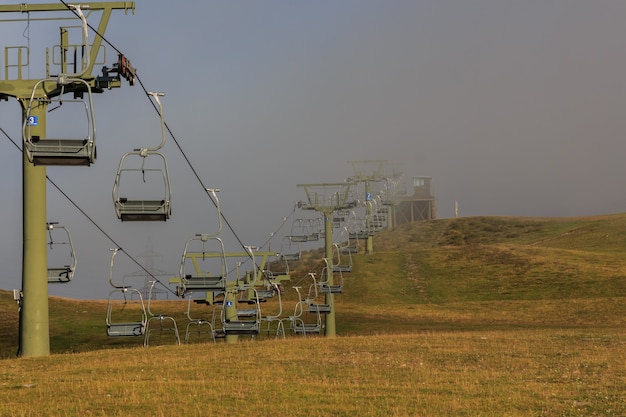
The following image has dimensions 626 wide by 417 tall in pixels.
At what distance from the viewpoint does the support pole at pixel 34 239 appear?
113 ft

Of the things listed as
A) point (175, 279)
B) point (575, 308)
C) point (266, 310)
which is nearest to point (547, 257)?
point (575, 308)

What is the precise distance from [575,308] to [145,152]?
196 feet

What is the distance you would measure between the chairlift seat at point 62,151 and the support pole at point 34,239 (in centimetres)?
1443

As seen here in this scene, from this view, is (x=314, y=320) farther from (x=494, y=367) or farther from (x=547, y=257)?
(x=494, y=367)

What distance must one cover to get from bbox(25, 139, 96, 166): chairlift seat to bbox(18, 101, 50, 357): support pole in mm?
14426

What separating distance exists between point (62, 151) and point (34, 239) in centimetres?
1493

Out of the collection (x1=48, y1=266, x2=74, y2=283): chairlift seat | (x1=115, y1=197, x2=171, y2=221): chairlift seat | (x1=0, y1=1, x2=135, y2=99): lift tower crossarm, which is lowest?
(x1=48, y1=266, x2=74, y2=283): chairlift seat

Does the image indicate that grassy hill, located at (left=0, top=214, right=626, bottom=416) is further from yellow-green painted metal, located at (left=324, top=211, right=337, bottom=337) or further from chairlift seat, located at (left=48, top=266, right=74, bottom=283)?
yellow-green painted metal, located at (left=324, top=211, right=337, bottom=337)

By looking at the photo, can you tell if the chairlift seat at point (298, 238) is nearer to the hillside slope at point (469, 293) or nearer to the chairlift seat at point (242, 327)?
the hillside slope at point (469, 293)

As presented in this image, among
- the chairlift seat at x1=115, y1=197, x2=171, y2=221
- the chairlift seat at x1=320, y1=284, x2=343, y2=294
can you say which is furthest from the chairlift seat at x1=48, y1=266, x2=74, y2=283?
the chairlift seat at x1=320, y1=284, x2=343, y2=294

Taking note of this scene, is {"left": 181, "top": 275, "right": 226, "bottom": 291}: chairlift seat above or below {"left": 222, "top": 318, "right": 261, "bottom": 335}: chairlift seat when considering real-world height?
above

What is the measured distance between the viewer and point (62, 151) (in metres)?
20.5

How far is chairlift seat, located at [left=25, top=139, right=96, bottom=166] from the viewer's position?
20.4 meters

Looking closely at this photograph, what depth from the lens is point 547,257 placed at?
113312 mm
